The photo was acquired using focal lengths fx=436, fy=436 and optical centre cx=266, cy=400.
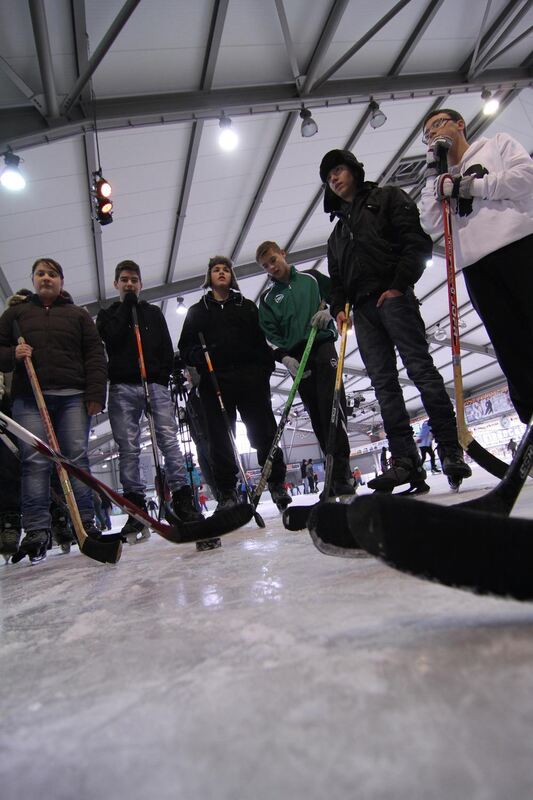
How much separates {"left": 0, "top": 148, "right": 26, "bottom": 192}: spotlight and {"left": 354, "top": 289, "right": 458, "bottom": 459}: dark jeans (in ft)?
13.8

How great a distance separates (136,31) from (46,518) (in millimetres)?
4865

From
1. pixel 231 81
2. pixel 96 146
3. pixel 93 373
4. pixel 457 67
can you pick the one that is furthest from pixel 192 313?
pixel 457 67

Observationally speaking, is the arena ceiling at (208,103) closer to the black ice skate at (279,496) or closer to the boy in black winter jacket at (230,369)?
the boy in black winter jacket at (230,369)

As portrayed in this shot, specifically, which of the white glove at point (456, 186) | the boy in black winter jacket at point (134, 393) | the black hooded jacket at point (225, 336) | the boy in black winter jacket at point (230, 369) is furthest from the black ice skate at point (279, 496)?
the white glove at point (456, 186)

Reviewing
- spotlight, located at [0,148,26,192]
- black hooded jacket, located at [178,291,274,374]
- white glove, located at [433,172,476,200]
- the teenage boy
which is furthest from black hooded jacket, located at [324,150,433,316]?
spotlight, located at [0,148,26,192]

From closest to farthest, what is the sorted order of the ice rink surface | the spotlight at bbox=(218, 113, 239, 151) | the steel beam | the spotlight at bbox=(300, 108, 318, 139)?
1. the ice rink surface
2. the steel beam
3. the spotlight at bbox=(218, 113, 239, 151)
4. the spotlight at bbox=(300, 108, 318, 139)

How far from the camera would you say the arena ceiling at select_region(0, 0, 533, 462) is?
442 cm

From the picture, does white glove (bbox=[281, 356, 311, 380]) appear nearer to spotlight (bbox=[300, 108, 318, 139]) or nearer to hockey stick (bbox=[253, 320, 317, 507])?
hockey stick (bbox=[253, 320, 317, 507])

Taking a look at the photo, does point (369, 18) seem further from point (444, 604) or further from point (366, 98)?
point (444, 604)

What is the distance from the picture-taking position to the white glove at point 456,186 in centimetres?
174

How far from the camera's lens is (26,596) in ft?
3.93

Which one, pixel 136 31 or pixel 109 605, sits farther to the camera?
pixel 136 31

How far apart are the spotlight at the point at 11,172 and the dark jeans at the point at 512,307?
472 centimetres

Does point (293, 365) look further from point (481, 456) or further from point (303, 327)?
point (481, 456)
